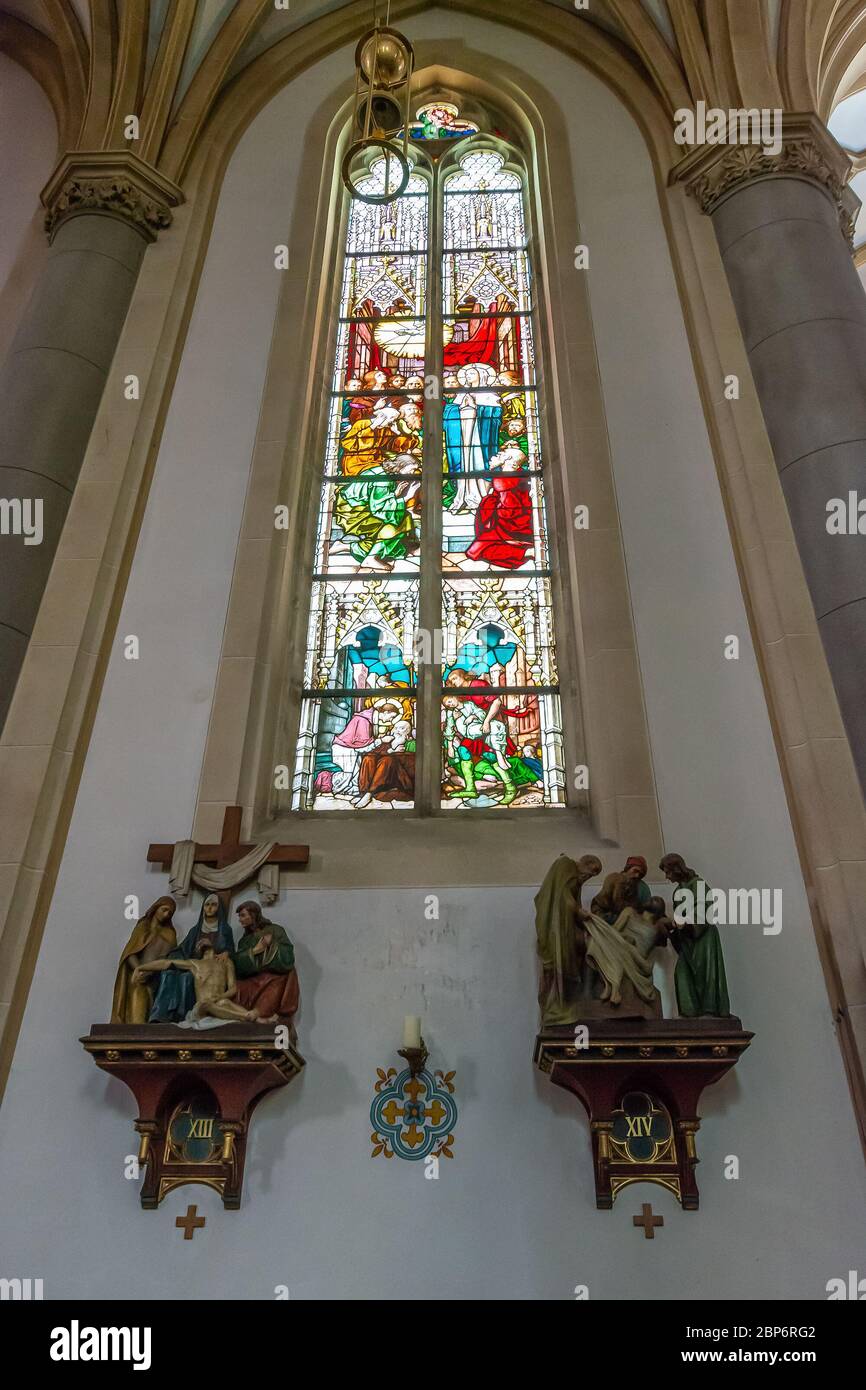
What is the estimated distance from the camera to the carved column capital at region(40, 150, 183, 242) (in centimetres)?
749

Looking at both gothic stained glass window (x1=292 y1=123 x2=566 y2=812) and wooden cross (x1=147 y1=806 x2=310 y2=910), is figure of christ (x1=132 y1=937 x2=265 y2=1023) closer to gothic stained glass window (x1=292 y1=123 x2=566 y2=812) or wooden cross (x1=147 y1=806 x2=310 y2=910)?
wooden cross (x1=147 y1=806 x2=310 y2=910)

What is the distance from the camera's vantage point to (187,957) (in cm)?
484

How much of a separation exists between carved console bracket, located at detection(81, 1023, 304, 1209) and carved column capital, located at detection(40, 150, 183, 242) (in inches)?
216

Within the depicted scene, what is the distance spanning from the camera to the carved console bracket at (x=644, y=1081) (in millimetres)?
4391

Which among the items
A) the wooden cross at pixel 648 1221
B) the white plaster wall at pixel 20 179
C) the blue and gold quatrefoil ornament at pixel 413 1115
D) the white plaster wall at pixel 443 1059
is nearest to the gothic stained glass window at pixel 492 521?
the white plaster wall at pixel 443 1059

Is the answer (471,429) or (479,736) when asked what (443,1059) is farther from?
(471,429)

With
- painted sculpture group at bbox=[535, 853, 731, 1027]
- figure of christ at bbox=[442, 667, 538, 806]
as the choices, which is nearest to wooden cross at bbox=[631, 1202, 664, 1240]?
painted sculpture group at bbox=[535, 853, 731, 1027]

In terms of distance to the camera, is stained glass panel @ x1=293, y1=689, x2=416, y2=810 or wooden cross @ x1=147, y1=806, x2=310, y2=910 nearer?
wooden cross @ x1=147, y1=806, x2=310, y2=910

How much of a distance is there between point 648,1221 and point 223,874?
7.63ft

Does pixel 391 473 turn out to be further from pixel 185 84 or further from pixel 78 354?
pixel 185 84

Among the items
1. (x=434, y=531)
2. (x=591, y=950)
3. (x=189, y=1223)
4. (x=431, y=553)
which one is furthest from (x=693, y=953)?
(x=434, y=531)

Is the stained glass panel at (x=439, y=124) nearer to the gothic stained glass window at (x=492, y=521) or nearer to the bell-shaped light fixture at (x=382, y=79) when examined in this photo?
the gothic stained glass window at (x=492, y=521)

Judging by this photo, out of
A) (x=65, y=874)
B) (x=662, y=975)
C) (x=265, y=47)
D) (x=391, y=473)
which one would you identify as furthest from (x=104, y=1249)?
(x=265, y=47)
